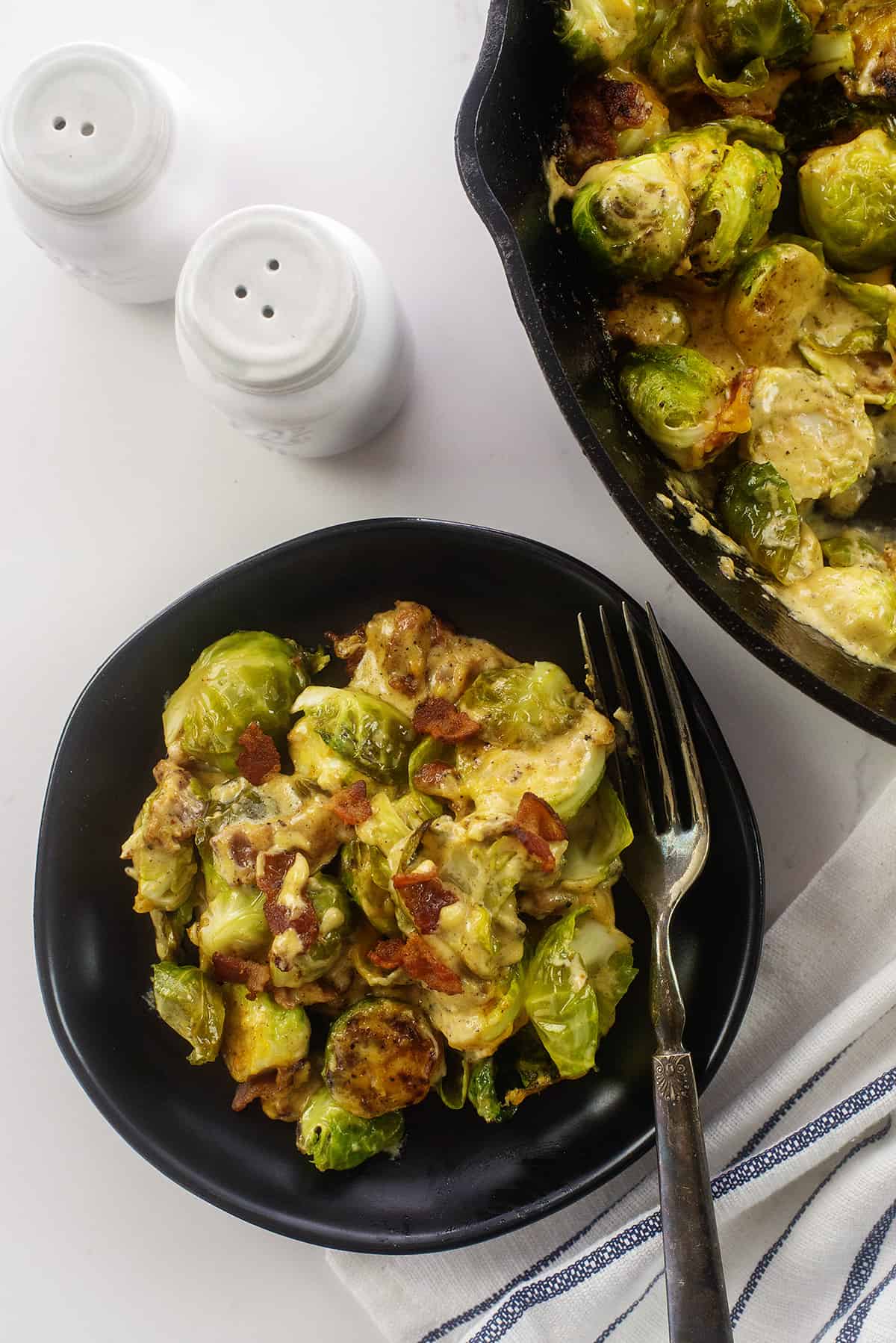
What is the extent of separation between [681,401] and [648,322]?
0.66 ft

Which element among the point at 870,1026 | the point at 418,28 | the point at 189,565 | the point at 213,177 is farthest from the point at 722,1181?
the point at 418,28

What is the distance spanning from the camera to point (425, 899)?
186 cm

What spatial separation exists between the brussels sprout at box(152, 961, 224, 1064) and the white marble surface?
547mm

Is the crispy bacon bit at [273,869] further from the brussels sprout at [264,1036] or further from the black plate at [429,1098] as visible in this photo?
the black plate at [429,1098]

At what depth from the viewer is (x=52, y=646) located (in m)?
2.41

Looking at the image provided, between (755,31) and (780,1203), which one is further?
(780,1203)

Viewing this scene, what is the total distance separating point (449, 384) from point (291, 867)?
1.00m

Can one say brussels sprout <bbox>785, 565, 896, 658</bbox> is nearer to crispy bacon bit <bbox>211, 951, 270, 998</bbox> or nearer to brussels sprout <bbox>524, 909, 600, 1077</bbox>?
brussels sprout <bbox>524, 909, 600, 1077</bbox>

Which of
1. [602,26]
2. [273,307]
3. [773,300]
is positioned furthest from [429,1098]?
[602,26]

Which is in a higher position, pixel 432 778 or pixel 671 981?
pixel 432 778

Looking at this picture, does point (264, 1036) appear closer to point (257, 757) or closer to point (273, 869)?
point (273, 869)

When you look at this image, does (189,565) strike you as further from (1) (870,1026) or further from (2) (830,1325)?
(2) (830,1325)

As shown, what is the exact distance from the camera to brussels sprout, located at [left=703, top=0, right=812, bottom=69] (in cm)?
190

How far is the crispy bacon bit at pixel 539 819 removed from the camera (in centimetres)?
187
